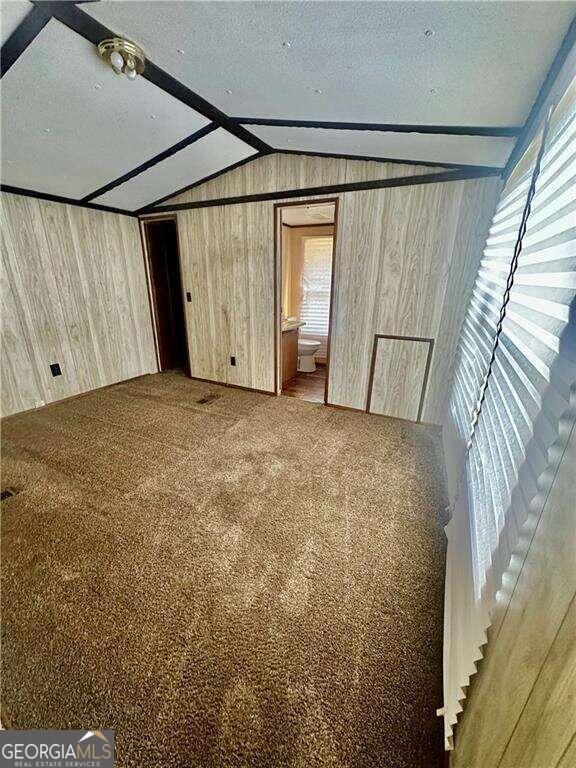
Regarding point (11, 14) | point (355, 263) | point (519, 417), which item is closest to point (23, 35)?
point (11, 14)

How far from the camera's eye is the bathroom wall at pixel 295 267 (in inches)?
188

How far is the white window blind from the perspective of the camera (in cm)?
484

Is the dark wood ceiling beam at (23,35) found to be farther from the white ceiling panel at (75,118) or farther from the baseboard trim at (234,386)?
the baseboard trim at (234,386)

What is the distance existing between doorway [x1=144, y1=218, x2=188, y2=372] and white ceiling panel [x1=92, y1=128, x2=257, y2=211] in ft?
1.80

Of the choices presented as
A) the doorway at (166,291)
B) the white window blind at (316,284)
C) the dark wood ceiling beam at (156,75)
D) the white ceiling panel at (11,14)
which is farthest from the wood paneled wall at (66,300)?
the white window blind at (316,284)

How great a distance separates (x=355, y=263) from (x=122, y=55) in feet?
6.40

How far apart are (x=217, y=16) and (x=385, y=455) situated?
256cm

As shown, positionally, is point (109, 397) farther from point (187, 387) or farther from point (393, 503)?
point (393, 503)

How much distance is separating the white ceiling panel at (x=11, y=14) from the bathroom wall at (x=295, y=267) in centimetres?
359

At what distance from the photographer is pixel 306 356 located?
Result: 14.5ft

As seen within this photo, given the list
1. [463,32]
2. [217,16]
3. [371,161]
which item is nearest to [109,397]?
[217,16]

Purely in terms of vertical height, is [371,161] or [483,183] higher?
[371,161]

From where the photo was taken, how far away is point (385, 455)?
2.30 metres

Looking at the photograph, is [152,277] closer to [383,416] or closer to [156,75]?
[156,75]
